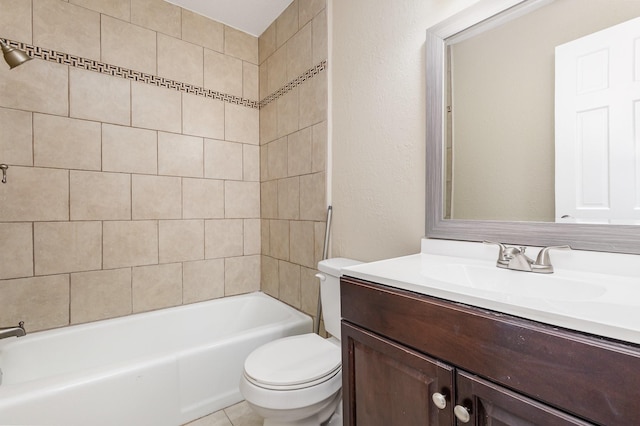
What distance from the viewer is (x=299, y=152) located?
2033mm

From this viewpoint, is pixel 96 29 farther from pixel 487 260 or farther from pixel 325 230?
pixel 487 260

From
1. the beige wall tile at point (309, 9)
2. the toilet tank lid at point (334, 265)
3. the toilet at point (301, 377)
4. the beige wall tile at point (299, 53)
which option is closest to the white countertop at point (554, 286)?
the toilet tank lid at point (334, 265)

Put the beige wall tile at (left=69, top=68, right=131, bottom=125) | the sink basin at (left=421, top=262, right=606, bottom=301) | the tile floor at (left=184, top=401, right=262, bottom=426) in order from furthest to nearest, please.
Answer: the beige wall tile at (left=69, top=68, right=131, bottom=125), the tile floor at (left=184, top=401, right=262, bottom=426), the sink basin at (left=421, top=262, right=606, bottom=301)

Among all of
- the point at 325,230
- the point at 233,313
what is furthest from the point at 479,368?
the point at 233,313

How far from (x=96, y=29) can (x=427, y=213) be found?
225 cm

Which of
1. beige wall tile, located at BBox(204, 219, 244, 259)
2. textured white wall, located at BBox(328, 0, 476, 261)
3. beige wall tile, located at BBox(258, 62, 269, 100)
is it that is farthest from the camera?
beige wall tile, located at BBox(258, 62, 269, 100)

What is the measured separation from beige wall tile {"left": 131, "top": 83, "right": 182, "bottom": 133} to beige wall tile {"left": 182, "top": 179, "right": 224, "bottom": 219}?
1.33 ft

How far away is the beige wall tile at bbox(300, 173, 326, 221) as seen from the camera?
1.84 meters

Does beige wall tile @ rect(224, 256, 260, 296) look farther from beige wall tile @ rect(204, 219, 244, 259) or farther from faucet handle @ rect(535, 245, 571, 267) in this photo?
faucet handle @ rect(535, 245, 571, 267)

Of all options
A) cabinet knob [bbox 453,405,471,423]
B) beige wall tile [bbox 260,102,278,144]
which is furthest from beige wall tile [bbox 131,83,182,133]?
cabinet knob [bbox 453,405,471,423]

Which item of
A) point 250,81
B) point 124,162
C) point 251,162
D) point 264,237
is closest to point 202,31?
point 250,81

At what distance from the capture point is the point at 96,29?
1837mm

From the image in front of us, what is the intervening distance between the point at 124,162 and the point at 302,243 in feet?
4.21

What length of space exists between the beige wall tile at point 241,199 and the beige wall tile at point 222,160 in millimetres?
79
